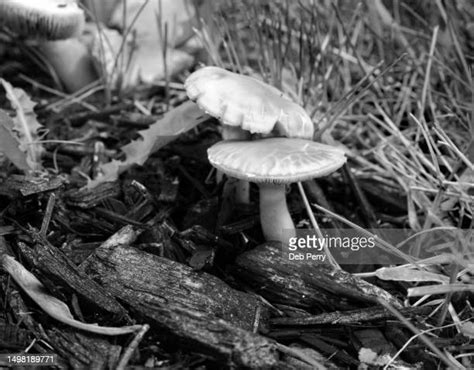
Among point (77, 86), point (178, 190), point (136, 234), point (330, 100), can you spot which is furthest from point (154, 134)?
point (330, 100)

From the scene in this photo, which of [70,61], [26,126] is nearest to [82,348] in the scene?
[26,126]

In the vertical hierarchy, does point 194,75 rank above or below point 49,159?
above

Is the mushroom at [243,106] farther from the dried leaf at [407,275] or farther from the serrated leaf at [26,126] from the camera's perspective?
the serrated leaf at [26,126]

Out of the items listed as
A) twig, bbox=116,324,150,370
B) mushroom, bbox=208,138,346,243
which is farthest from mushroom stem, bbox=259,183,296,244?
twig, bbox=116,324,150,370

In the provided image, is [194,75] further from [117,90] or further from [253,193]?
[117,90]

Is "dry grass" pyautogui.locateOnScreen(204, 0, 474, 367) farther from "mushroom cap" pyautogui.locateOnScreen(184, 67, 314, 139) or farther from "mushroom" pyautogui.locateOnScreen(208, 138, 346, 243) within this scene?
"mushroom cap" pyautogui.locateOnScreen(184, 67, 314, 139)

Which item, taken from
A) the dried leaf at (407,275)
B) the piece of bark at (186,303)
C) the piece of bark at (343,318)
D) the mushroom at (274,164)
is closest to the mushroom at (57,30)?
the mushroom at (274,164)
